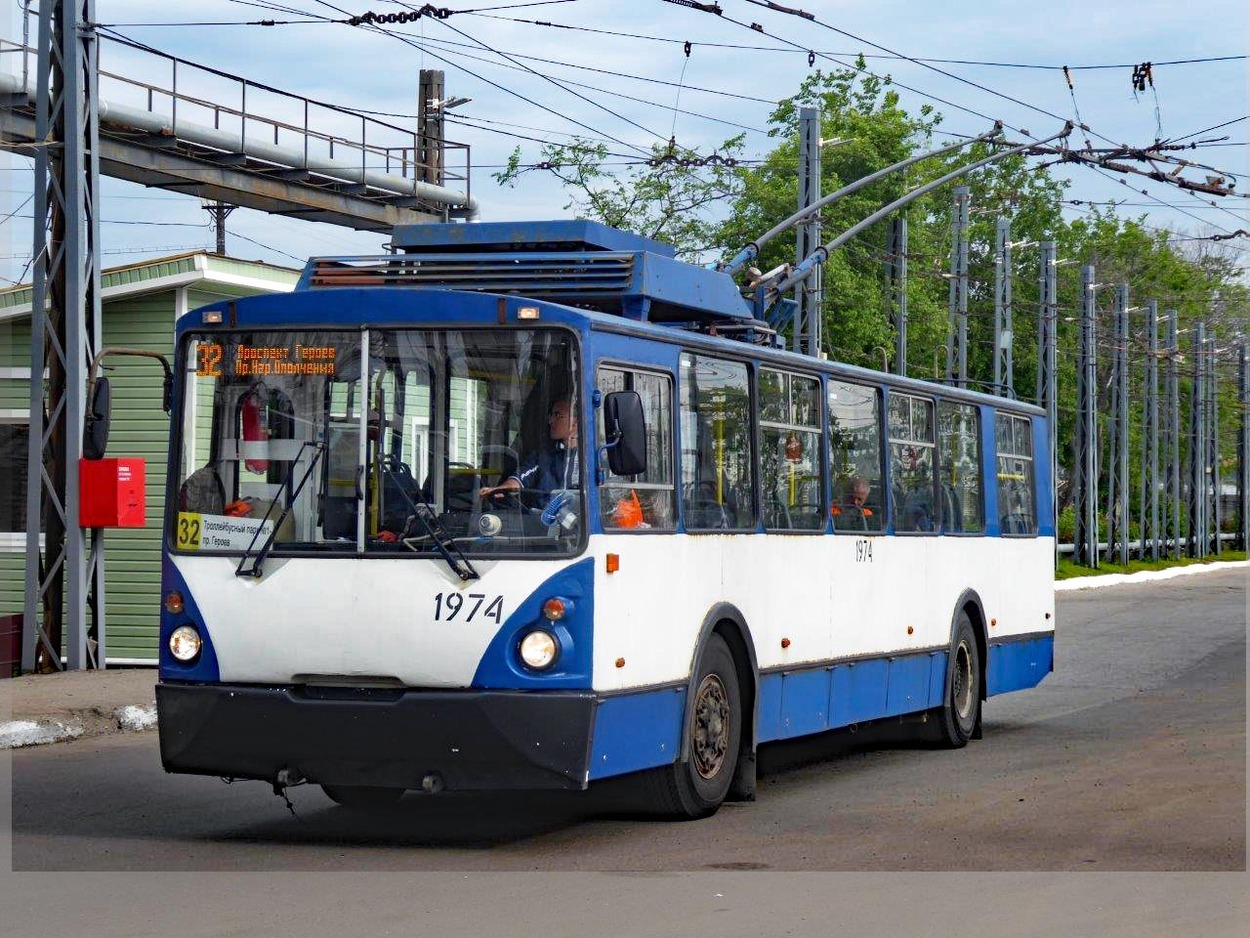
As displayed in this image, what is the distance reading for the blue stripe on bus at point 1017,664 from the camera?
16828 millimetres

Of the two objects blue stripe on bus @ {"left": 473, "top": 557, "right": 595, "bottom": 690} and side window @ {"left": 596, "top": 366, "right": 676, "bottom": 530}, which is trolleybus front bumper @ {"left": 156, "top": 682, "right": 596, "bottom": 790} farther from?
side window @ {"left": 596, "top": 366, "right": 676, "bottom": 530}

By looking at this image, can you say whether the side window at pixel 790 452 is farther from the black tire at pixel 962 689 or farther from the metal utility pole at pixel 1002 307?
the metal utility pole at pixel 1002 307

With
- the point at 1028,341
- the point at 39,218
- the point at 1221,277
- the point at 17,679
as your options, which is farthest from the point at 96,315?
the point at 1221,277

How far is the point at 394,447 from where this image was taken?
392 inches

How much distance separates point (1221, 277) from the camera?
99.1 m

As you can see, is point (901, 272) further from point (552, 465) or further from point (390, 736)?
point (390, 736)

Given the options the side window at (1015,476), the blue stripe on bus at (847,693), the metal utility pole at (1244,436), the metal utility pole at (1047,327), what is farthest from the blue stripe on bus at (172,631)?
the metal utility pole at (1244,436)

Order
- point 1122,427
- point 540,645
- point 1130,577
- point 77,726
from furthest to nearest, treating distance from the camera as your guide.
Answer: point 1122,427, point 1130,577, point 77,726, point 540,645

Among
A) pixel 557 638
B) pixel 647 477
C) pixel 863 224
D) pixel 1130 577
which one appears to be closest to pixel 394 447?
pixel 557 638

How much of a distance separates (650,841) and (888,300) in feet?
127

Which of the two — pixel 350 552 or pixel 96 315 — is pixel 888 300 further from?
pixel 350 552

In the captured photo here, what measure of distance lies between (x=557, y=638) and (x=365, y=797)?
245cm

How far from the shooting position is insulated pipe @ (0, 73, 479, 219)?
32531 millimetres

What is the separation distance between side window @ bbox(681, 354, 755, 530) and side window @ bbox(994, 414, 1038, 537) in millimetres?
5728
